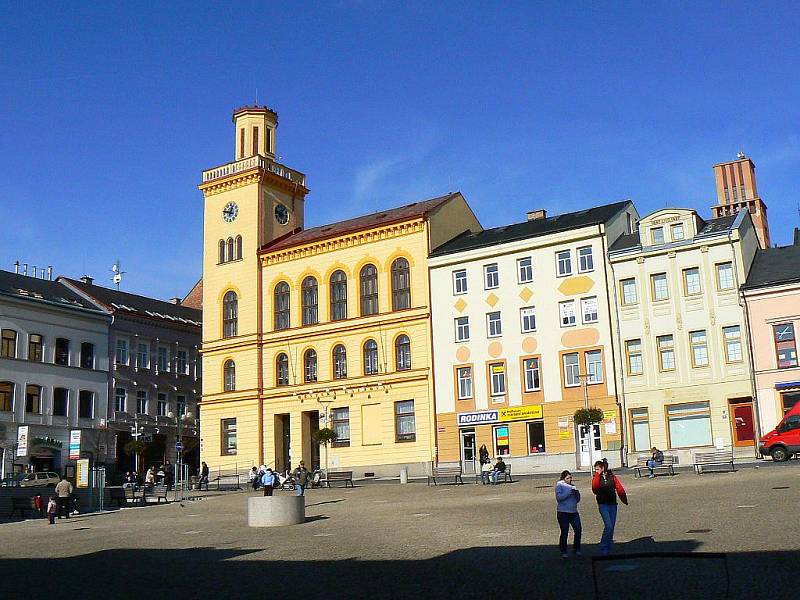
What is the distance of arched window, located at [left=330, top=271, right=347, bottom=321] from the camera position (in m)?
61.8

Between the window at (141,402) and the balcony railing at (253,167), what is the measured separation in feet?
53.7

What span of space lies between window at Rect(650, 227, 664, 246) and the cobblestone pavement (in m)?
19.4

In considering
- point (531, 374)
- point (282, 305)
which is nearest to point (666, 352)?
point (531, 374)

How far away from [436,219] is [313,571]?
44036mm

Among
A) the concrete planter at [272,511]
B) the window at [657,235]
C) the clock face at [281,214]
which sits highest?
the clock face at [281,214]

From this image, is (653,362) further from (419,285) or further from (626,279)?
(419,285)

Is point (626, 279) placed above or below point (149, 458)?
above

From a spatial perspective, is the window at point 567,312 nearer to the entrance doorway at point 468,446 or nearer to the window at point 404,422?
the entrance doorway at point 468,446

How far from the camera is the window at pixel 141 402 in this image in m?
70.6

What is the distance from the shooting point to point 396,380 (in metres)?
58.2

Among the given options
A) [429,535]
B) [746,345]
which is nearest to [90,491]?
[429,535]

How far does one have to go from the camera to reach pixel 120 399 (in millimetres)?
69750

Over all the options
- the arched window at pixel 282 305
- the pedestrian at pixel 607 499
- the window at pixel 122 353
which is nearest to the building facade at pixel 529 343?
the arched window at pixel 282 305

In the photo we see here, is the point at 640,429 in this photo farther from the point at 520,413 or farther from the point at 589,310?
the point at 589,310
